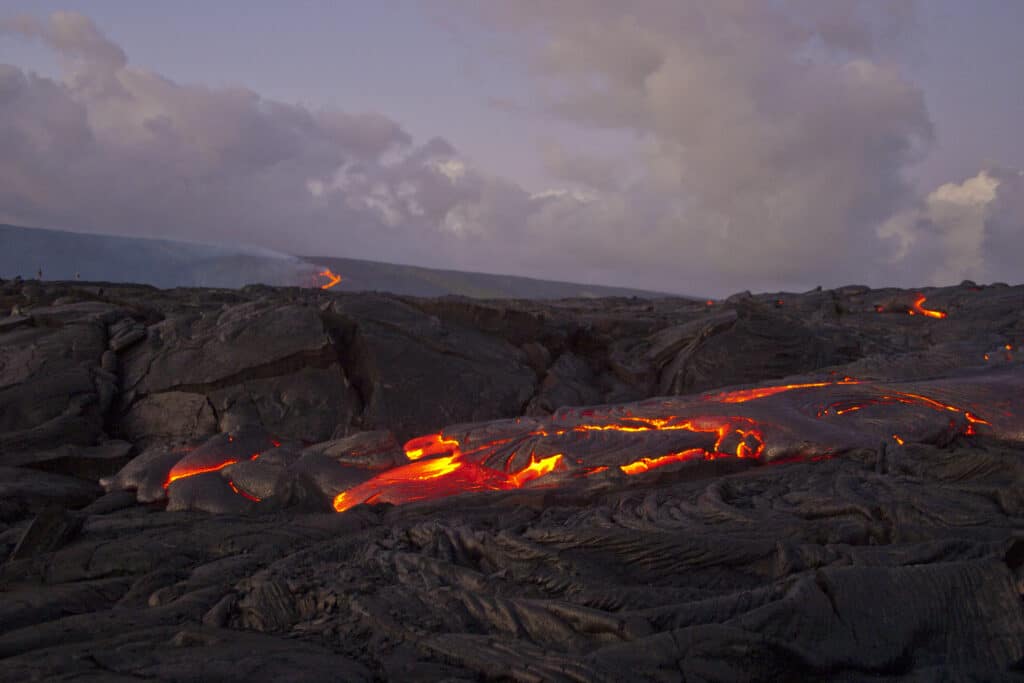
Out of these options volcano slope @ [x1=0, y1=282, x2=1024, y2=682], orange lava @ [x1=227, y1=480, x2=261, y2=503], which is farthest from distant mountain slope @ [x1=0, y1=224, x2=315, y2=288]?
orange lava @ [x1=227, y1=480, x2=261, y2=503]

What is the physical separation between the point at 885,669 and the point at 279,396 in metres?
6.82

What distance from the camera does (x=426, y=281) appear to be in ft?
85.5

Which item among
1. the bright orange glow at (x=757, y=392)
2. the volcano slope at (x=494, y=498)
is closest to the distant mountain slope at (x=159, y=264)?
the volcano slope at (x=494, y=498)

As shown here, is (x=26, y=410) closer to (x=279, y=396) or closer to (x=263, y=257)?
(x=279, y=396)

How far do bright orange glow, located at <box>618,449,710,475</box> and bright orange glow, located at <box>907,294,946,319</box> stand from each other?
9.83 metres

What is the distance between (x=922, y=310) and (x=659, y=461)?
35.4 feet

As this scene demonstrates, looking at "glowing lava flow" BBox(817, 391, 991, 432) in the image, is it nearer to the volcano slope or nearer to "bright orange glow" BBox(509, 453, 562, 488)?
the volcano slope

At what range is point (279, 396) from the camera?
8.11 m

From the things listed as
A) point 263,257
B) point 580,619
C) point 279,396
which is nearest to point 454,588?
point 580,619

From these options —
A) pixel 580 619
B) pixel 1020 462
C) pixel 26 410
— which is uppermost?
pixel 1020 462

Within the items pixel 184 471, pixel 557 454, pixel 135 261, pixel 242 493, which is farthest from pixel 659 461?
pixel 135 261

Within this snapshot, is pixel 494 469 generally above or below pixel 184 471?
above

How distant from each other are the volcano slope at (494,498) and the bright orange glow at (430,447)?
61mm

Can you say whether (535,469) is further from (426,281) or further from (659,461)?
(426,281)
